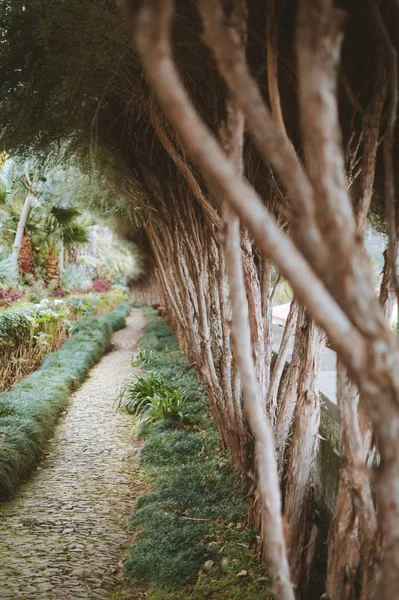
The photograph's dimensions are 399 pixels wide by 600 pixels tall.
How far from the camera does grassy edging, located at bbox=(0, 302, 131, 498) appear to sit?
5040 millimetres

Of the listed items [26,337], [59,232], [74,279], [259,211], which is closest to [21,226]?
[59,232]

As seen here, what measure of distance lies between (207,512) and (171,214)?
352cm

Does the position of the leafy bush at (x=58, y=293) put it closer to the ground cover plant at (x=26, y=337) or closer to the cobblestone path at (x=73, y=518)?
the ground cover plant at (x=26, y=337)

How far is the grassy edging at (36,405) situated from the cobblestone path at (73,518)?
0.65 ft

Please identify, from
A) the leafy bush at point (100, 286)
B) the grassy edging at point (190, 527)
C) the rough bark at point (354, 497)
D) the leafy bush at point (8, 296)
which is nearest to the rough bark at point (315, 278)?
the rough bark at point (354, 497)

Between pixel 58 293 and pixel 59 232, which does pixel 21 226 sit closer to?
pixel 59 232

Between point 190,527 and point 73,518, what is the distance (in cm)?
114

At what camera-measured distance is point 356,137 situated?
3.07m

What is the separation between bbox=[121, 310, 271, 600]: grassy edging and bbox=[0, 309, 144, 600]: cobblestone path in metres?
0.21

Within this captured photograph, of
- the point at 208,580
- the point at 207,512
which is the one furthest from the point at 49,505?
the point at 208,580

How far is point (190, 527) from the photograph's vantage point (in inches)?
154

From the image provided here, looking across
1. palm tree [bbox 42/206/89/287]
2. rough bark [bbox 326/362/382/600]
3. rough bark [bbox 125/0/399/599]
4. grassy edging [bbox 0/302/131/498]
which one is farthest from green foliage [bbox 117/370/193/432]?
palm tree [bbox 42/206/89/287]

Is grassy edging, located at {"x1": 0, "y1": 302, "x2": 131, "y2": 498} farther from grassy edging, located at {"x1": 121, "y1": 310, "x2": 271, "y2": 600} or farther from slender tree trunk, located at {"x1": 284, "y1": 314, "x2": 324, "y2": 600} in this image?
slender tree trunk, located at {"x1": 284, "y1": 314, "x2": 324, "y2": 600}

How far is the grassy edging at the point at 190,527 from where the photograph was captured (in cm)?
331
